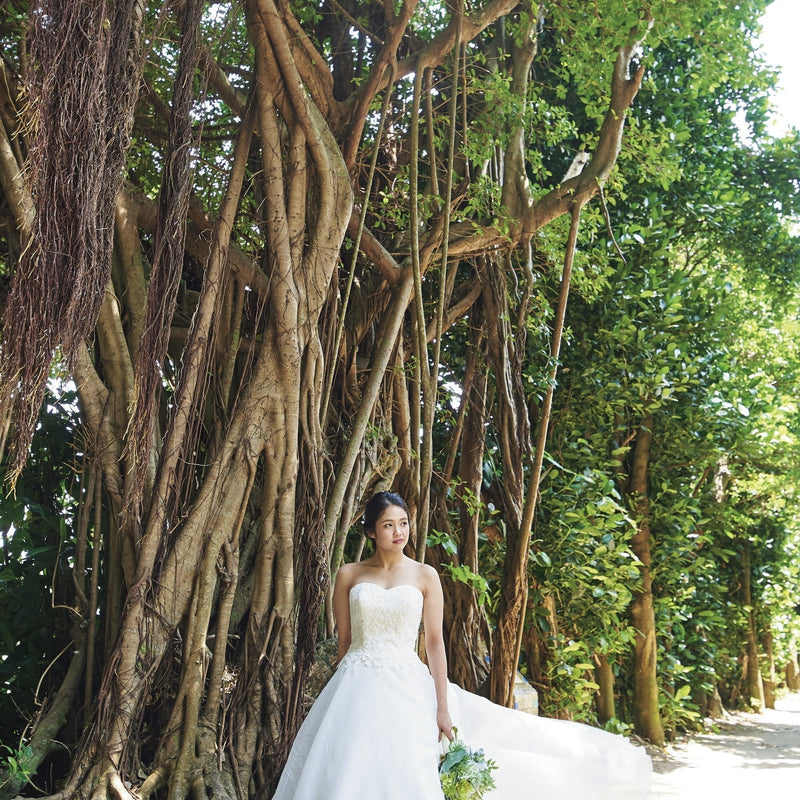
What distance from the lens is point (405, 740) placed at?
8.46 ft

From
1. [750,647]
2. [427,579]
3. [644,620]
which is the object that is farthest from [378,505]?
[750,647]

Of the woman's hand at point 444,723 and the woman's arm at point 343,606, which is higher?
the woman's arm at point 343,606

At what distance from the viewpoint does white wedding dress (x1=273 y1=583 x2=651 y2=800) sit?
2.52 meters

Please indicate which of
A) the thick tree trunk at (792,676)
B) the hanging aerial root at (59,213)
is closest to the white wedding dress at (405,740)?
the hanging aerial root at (59,213)

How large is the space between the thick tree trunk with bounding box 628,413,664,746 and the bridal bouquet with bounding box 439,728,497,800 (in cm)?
371

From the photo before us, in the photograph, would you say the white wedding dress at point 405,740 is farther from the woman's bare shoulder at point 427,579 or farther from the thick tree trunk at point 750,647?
the thick tree trunk at point 750,647

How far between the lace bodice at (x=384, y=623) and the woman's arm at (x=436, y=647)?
0.05m

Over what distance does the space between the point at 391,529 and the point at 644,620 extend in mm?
3758

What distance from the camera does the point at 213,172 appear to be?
4047 mm

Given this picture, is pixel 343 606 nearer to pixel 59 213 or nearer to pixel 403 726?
pixel 403 726

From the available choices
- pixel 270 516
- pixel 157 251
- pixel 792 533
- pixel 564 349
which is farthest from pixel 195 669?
pixel 792 533

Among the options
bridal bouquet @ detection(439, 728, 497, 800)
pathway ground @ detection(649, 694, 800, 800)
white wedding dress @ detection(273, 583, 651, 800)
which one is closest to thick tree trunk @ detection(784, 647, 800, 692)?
pathway ground @ detection(649, 694, 800, 800)

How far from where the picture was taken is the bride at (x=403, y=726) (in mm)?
2527

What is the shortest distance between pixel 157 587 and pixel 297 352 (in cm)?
95
